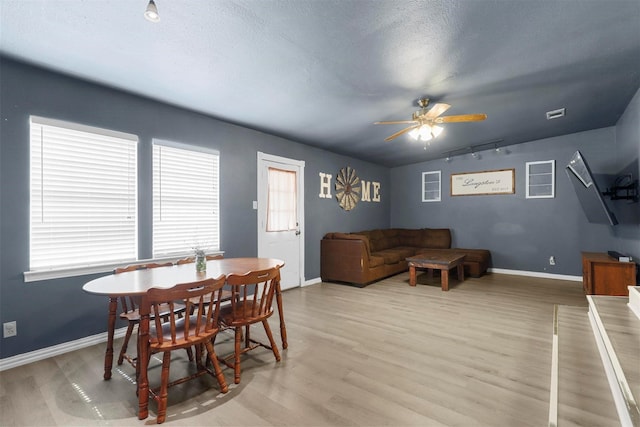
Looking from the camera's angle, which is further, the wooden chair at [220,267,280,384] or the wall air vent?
the wall air vent

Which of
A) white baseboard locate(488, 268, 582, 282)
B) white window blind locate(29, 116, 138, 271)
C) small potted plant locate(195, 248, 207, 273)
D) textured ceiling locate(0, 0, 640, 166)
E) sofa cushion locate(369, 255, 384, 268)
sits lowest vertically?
white baseboard locate(488, 268, 582, 282)

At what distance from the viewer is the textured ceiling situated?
76.2 inches

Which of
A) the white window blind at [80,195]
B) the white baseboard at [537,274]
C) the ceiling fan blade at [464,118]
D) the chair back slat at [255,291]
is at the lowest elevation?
the white baseboard at [537,274]

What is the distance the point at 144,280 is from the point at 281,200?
2.86 metres

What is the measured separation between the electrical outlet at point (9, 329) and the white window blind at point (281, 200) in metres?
2.86

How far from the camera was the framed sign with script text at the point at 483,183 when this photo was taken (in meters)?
5.96

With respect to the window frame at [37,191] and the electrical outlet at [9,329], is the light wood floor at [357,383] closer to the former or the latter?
the electrical outlet at [9,329]

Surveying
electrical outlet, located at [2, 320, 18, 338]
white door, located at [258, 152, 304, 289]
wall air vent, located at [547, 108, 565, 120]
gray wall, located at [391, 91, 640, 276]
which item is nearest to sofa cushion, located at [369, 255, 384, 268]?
white door, located at [258, 152, 304, 289]

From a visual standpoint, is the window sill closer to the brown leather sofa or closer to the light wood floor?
the light wood floor

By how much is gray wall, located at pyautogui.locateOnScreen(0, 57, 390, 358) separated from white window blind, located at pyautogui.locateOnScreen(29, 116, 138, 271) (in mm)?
71

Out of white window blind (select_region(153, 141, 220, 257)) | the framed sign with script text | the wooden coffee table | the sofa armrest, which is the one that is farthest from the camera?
the framed sign with script text

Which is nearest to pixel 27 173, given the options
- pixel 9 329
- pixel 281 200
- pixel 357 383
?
pixel 9 329

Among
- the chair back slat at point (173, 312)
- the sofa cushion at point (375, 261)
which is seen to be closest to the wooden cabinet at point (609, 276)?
the sofa cushion at point (375, 261)

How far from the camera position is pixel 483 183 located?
20.5 ft
